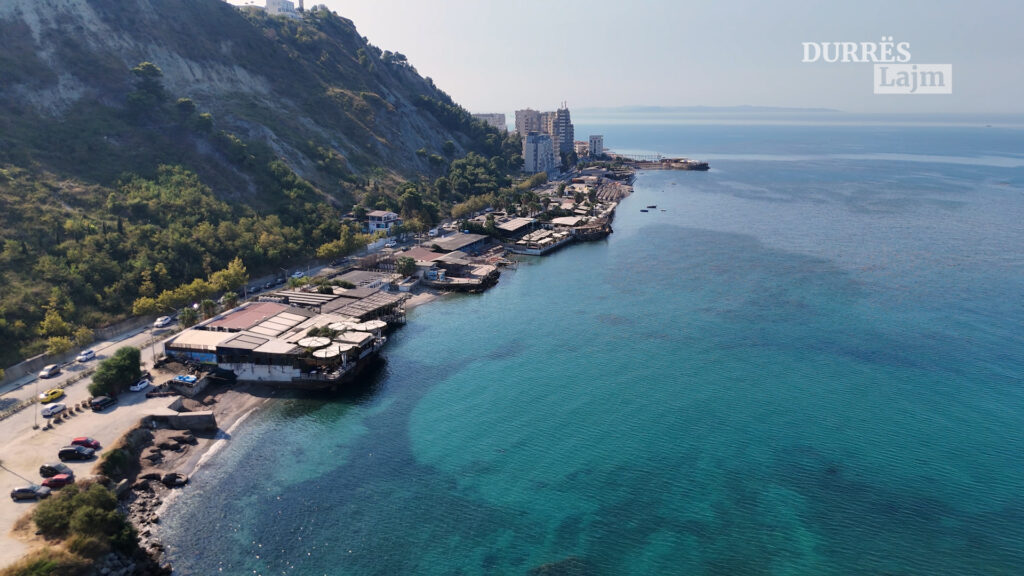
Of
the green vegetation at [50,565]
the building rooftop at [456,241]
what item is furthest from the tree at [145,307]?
the building rooftop at [456,241]

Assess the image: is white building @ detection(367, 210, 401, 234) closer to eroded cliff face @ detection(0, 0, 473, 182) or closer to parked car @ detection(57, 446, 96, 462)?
eroded cliff face @ detection(0, 0, 473, 182)

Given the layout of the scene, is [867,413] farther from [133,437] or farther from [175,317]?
[175,317]

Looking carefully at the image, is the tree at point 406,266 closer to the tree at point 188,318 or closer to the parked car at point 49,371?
the tree at point 188,318

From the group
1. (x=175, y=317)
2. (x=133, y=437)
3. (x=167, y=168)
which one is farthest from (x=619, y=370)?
(x=167, y=168)

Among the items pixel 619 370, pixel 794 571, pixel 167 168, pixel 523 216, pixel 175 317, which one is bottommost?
pixel 794 571

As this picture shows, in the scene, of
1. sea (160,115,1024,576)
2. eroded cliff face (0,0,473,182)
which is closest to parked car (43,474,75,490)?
sea (160,115,1024,576)
